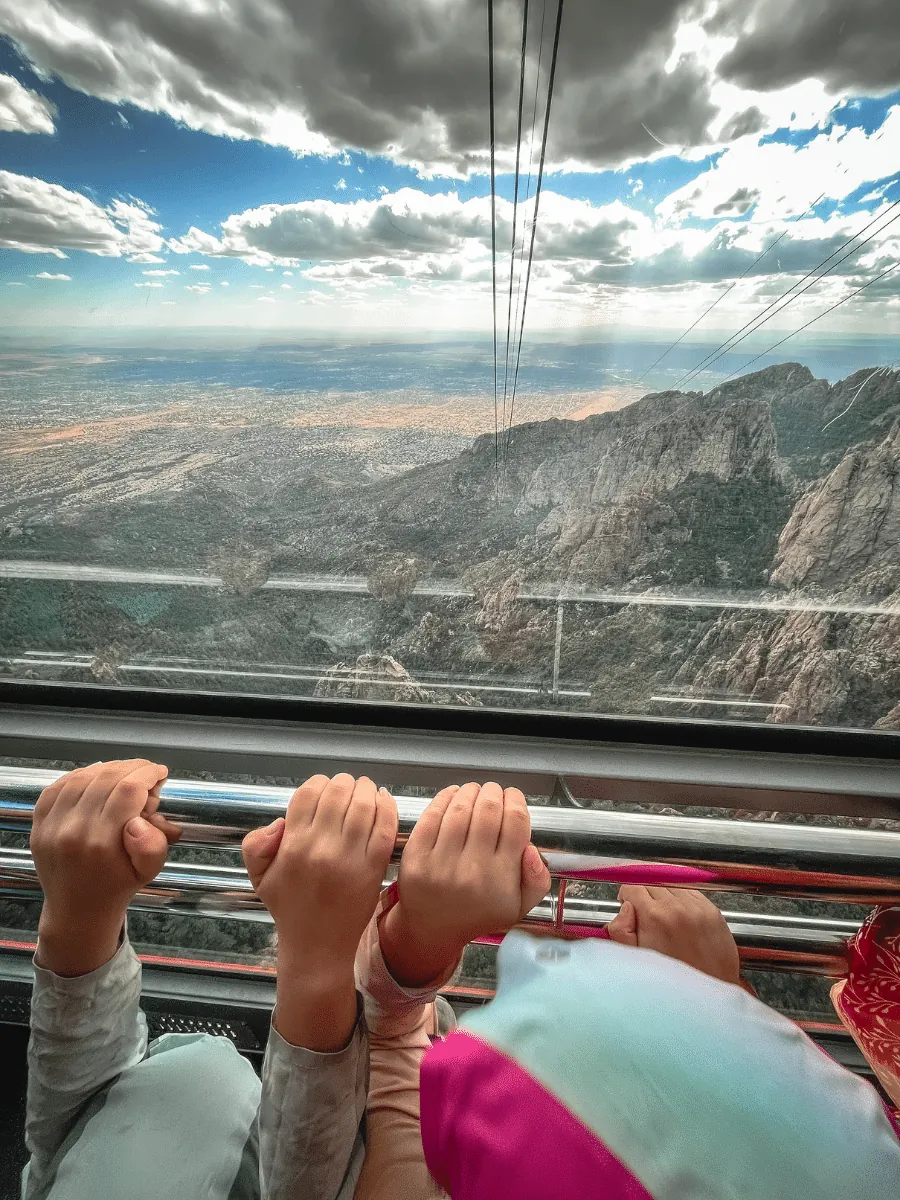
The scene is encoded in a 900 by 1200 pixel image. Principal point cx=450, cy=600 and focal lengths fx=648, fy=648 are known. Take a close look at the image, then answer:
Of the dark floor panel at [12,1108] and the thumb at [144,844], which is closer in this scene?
the thumb at [144,844]

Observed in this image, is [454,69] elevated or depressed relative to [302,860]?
elevated

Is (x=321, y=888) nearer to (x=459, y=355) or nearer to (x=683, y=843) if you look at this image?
(x=683, y=843)

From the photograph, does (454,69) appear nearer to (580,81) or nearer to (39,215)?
(580,81)

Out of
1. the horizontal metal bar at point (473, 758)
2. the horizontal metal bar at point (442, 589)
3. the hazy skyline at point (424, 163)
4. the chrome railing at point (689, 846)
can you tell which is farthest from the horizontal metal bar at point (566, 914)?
the hazy skyline at point (424, 163)

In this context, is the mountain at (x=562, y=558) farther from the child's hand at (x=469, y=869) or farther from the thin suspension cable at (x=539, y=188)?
the child's hand at (x=469, y=869)

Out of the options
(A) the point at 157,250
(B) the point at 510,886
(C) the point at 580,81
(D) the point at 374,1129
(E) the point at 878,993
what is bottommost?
(D) the point at 374,1129

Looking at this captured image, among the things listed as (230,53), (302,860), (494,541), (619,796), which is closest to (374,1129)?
(302,860)

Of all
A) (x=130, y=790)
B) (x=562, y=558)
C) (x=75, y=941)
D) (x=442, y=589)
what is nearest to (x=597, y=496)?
(x=562, y=558)
